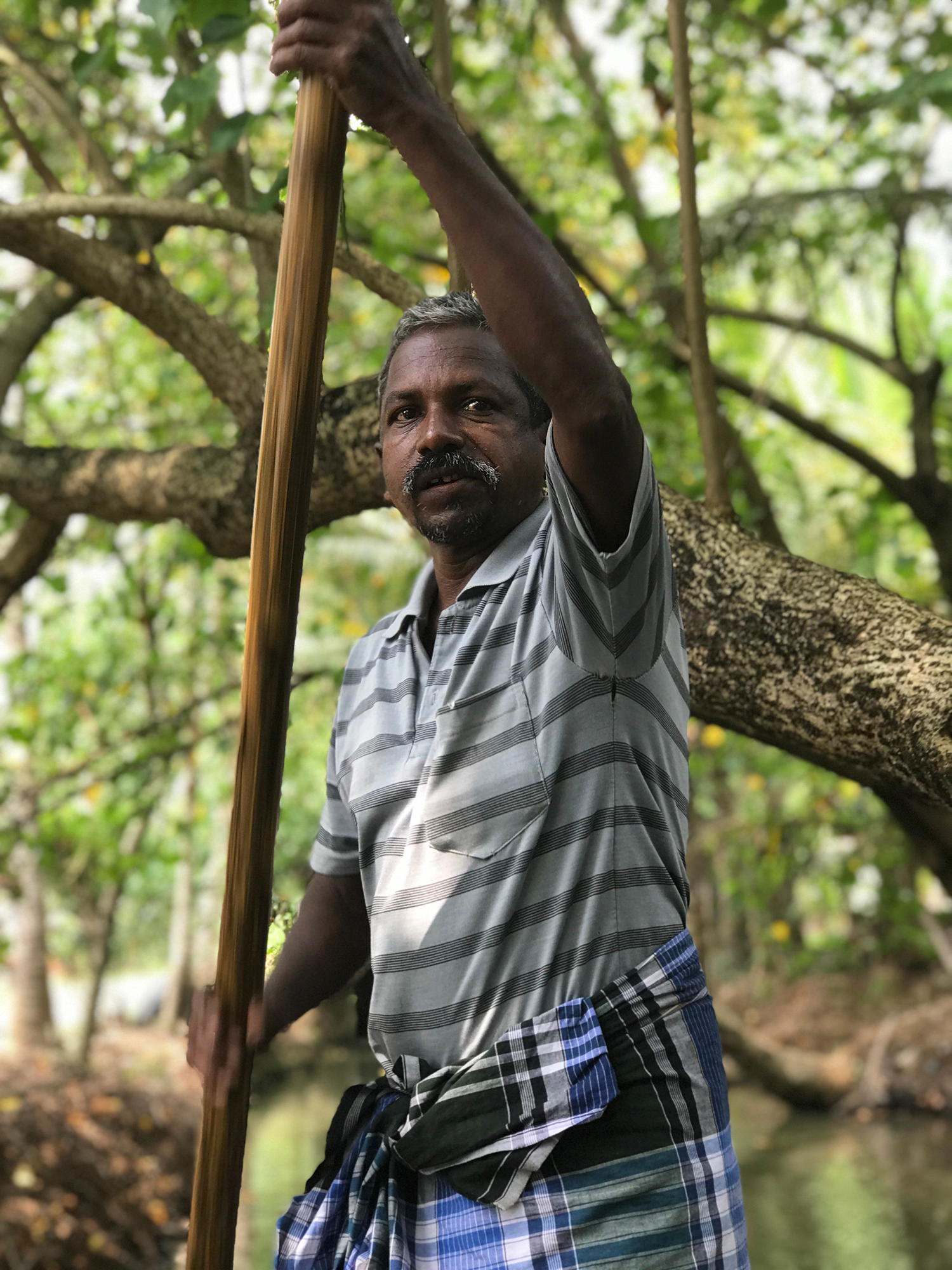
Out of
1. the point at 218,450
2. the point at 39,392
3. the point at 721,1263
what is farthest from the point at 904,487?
the point at 721,1263

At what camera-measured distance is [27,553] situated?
3.22m

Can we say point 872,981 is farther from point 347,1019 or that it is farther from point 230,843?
point 230,843

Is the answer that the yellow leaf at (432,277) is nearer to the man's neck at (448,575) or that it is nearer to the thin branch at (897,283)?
the thin branch at (897,283)

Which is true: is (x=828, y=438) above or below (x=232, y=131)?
above

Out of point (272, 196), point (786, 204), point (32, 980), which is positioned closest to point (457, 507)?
point (272, 196)

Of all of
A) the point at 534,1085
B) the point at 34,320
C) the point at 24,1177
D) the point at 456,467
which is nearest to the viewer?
the point at 534,1085

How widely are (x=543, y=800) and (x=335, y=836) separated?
0.55 m

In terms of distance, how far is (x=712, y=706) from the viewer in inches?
75.2

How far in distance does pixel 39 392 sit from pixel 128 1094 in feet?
10.9

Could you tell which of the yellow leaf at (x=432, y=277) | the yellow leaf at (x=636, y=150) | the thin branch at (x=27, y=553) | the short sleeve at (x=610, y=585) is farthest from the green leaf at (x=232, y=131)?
the yellow leaf at (x=636, y=150)

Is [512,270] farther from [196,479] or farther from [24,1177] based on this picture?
[24,1177]

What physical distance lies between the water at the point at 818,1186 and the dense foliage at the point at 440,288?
4.02ft

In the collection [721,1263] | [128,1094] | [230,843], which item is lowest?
[721,1263]

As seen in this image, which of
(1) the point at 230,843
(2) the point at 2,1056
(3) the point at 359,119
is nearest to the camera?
(3) the point at 359,119
